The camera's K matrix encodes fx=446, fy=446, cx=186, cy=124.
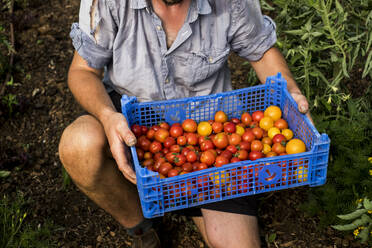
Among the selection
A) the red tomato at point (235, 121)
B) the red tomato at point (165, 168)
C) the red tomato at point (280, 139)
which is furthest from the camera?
the red tomato at point (235, 121)

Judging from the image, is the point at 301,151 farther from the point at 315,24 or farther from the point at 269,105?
the point at 315,24

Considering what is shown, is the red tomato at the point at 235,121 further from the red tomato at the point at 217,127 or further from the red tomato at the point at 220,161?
the red tomato at the point at 220,161

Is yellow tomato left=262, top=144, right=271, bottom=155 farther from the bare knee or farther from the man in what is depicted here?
the bare knee

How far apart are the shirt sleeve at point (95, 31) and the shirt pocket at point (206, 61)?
Answer: 0.46m

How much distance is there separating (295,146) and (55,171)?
5.81ft

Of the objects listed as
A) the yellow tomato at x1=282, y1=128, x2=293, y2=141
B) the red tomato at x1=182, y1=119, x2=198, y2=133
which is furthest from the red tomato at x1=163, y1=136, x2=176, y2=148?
the yellow tomato at x1=282, y1=128, x2=293, y2=141

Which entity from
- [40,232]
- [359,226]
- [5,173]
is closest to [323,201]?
[359,226]

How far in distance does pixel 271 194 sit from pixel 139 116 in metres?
1.09

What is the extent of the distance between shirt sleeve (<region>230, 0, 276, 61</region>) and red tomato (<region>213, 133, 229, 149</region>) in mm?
574

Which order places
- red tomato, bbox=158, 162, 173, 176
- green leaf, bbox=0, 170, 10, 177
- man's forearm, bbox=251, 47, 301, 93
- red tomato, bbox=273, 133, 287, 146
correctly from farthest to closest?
green leaf, bbox=0, 170, 10, 177, man's forearm, bbox=251, 47, 301, 93, red tomato, bbox=273, 133, 287, 146, red tomato, bbox=158, 162, 173, 176

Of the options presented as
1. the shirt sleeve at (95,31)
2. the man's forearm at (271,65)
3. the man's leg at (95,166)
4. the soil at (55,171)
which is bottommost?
the soil at (55,171)

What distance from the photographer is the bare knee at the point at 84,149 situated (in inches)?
84.2

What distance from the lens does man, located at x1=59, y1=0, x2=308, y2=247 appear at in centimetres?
221

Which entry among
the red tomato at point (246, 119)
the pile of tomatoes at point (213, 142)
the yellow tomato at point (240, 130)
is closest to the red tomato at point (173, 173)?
the pile of tomatoes at point (213, 142)
